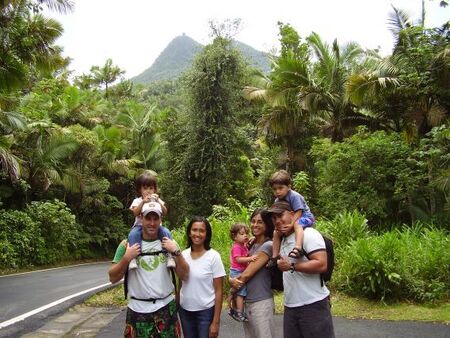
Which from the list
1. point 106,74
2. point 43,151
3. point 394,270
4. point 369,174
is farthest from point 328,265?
point 106,74

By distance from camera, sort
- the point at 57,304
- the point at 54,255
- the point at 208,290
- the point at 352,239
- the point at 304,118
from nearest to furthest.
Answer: the point at 208,290
the point at 57,304
the point at 352,239
the point at 304,118
the point at 54,255

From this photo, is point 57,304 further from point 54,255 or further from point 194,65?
point 194,65

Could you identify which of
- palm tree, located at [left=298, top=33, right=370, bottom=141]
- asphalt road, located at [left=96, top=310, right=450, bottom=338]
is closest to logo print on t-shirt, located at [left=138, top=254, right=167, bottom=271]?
asphalt road, located at [left=96, top=310, right=450, bottom=338]

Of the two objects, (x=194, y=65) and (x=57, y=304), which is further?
(x=194, y=65)

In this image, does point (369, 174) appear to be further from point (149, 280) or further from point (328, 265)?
point (149, 280)

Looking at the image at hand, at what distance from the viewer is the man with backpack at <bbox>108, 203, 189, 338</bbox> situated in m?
3.54

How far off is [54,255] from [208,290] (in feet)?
60.6

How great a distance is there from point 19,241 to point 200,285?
1606cm

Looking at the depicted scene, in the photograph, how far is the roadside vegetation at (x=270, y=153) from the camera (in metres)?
9.36

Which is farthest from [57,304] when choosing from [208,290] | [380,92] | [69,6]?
[380,92]

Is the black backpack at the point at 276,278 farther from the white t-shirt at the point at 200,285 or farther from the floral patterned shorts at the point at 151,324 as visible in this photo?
the floral patterned shorts at the point at 151,324

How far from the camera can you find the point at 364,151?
1323 cm

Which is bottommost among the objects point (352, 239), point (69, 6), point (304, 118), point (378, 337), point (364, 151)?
point (378, 337)

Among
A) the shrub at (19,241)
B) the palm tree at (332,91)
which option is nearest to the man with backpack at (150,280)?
the palm tree at (332,91)
